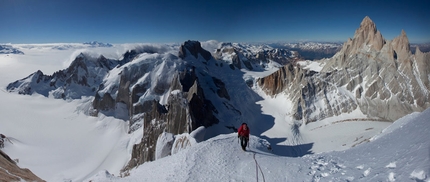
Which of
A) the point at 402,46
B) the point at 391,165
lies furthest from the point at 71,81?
the point at 402,46

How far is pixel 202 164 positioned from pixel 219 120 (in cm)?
5410

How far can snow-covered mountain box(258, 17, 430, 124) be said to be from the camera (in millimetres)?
67750

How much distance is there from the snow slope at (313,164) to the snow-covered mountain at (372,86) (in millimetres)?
63776

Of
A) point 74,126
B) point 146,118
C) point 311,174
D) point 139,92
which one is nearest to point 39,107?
point 74,126

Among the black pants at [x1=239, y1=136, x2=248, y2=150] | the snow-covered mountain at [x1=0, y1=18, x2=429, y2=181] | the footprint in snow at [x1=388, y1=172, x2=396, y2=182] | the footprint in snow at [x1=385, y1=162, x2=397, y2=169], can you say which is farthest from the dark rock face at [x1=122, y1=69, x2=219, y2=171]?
the footprint in snow at [x1=388, y1=172, x2=396, y2=182]

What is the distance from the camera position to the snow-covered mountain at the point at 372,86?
67750 mm

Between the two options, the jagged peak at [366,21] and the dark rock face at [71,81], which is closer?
the jagged peak at [366,21]

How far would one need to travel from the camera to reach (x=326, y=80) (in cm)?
7912

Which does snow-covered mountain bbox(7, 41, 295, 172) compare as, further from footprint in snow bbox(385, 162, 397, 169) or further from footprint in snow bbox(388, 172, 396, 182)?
footprint in snow bbox(388, 172, 396, 182)

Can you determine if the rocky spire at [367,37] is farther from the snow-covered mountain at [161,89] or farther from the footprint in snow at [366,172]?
the footprint in snow at [366,172]

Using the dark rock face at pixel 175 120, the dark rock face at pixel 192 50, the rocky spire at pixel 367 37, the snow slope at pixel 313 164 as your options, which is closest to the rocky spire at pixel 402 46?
the rocky spire at pixel 367 37

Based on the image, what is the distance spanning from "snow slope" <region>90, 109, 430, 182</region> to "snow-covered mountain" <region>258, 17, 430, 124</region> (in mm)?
63776

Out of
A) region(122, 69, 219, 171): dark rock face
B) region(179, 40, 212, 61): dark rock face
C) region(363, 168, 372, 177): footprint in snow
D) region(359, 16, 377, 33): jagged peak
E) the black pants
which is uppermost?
region(359, 16, 377, 33): jagged peak

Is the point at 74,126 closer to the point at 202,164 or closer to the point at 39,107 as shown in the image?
the point at 39,107
